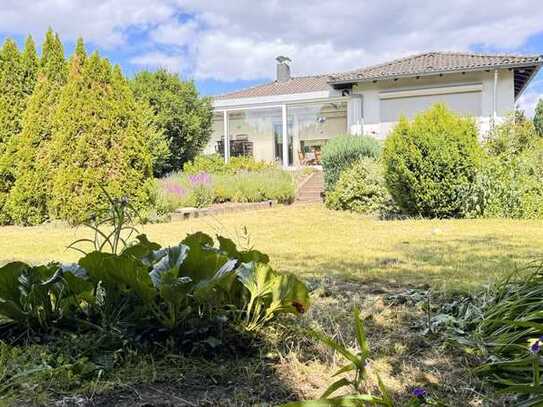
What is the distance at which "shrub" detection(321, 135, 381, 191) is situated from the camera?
12938mm

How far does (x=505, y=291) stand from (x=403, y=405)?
1.25m

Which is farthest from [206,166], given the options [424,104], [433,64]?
[433,64]

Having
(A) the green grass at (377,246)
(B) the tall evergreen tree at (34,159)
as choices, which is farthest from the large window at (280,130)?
(A) the green grass at (377,246)

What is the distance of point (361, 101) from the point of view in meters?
18.5

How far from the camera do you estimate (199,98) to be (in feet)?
66.8

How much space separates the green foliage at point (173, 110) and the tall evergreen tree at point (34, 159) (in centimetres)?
823

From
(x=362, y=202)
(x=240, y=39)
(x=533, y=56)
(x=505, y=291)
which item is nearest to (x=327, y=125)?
(x=533, y=56)

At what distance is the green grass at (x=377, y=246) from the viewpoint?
4.04 metres

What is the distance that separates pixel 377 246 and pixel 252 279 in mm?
3803

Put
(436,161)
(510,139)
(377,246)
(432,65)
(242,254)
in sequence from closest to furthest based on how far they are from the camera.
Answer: (242,254) < (377,246) < (436,161) < (510,139) < (432,65)

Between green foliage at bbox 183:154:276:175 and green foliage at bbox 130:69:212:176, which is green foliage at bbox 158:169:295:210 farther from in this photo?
green foliage at bbox 130:69:212:176

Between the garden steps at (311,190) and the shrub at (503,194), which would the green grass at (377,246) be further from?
the garden steps at (311,190)

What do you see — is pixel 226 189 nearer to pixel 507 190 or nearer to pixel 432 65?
pixel 507 190

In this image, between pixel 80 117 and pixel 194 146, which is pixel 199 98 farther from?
pixel 80 117
